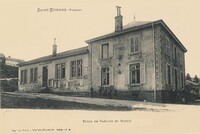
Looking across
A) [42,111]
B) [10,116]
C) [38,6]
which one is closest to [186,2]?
[38,6]

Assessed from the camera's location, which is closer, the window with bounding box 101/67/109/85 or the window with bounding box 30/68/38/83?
the window with bounding box 101/67/109/85

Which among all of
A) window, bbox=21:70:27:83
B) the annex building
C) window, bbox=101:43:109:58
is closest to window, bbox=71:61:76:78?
the annex building

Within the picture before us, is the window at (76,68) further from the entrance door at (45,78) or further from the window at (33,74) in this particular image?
the window at (33,74)

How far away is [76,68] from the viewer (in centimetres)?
1504

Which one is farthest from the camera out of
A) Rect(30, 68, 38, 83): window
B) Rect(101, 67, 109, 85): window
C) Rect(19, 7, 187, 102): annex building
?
Rect(30, 68, 38, 83): window

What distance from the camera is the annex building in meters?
11.4

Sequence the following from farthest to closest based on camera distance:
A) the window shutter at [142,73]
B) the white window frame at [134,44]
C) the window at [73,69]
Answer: the window at [73,69] → the white window frame at [134,44] → the window shutter at [142,73]

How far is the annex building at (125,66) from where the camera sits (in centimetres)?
1145

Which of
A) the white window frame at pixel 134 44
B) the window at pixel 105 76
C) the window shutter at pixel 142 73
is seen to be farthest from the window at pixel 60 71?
the window shutter at pixel 142 73

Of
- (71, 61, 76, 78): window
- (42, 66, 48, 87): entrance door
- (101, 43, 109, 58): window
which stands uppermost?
(101, 43, 109, 58): window

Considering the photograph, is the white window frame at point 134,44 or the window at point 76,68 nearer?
the white window frame at point 134,44

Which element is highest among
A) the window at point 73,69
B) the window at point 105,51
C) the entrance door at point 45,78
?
the window at point 105,51

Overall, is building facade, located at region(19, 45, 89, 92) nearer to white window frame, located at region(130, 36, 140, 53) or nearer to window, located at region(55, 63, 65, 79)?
window, located at region(55, 63, 65, 79)

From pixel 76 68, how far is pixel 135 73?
13.9 ft
